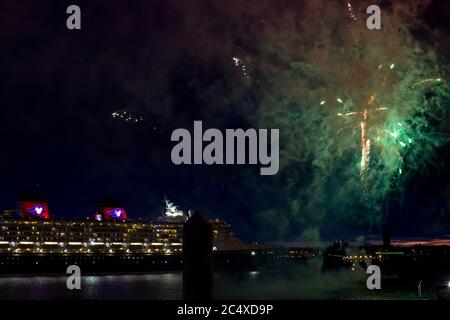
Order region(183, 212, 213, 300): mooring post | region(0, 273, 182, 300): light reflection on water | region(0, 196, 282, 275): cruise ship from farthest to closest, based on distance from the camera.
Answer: region(0, 196, 282, 275): cruise ship, region(0, 273, 182, 300): light reflection on water, region(183, 212, 213, 300): mooring post


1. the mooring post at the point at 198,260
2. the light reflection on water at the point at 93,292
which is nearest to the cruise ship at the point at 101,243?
the light reflection on water at the point at 93,292

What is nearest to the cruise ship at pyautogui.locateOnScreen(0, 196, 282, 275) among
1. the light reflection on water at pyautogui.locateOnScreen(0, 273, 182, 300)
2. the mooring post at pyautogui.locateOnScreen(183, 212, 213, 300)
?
the light reflection on water at pyautogui.locateOnScreen(0, 273, 182, 300)

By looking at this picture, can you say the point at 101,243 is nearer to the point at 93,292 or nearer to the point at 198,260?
the point at 93,292

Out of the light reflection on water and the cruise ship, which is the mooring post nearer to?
the light reflection on water

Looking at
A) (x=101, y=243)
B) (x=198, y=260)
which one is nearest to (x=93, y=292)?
(x=101, y=243)
